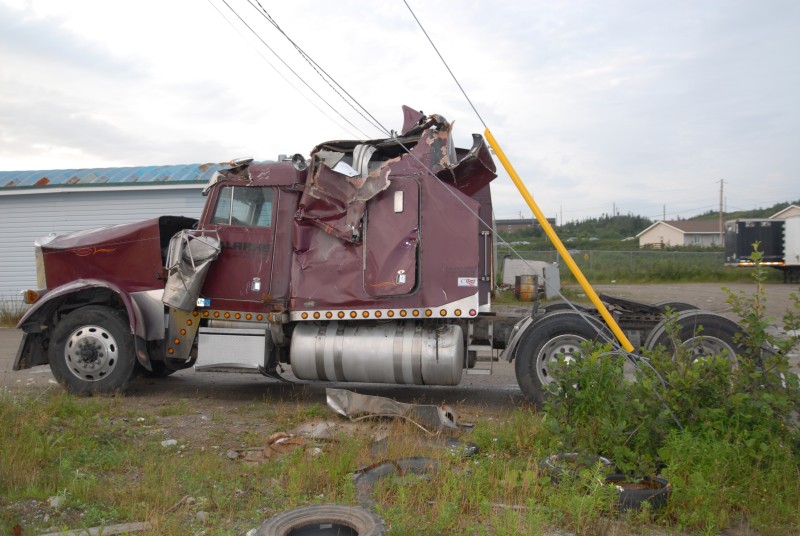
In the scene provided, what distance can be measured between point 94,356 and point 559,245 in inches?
231

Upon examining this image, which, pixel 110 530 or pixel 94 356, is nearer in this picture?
pixel 110 530

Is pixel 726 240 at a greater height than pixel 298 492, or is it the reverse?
pixel 726 240

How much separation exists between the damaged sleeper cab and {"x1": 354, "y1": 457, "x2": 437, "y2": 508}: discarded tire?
7.97ft

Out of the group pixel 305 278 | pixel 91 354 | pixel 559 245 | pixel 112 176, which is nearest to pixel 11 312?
pixel 112 176

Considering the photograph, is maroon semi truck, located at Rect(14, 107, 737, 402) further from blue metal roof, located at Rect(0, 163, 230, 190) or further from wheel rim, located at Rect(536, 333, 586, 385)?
blue metal roof, located at Rect(0, 163, 230, 190)

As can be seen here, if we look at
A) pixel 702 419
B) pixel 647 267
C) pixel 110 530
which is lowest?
pixel 110 530

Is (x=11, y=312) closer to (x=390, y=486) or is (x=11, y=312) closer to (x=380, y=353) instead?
(x=380, y=353)

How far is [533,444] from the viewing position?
6.10 m

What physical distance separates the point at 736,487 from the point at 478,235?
395 centimetres

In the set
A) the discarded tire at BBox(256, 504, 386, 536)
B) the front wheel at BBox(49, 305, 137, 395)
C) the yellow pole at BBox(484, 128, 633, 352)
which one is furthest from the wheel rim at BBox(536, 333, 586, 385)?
the front wheel at BBox(49, 305, 137, 395)

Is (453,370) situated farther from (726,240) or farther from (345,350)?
(726,240)

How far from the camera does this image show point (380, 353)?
802 centimetres

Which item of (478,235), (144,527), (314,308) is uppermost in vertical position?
(478,235)

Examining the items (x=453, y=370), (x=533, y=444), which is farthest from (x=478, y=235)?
(x=533, y=444)
